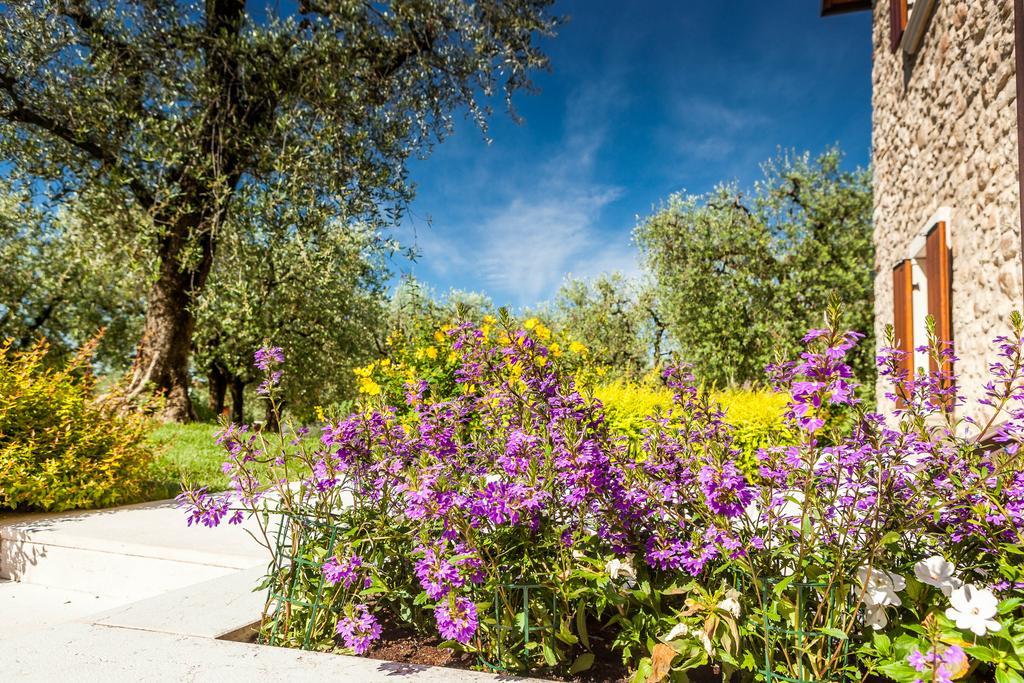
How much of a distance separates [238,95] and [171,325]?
→ 3589mm

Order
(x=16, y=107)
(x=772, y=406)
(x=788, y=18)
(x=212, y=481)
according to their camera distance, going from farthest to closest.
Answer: (x=788, y=18)
(x=16, y=107)
(x=772, y=406)
(x=212, y=481)

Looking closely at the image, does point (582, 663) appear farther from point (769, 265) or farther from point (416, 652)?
point (769, 265)

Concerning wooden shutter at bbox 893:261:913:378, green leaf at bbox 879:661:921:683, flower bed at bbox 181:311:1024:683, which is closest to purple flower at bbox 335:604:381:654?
flower bed at bbox 181:311:1024:683

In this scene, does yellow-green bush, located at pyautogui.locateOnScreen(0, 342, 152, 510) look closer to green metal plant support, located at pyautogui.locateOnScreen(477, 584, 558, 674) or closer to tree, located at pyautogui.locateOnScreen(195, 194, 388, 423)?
tree, located at pyautogui.locateOnScreen(195, 194, 388, 423)

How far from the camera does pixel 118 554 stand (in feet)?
12.0

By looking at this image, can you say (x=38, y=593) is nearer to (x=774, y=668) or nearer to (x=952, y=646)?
(x=774, y=668)

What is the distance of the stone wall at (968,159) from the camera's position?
376 cm

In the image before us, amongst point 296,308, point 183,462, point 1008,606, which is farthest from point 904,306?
point 296,308

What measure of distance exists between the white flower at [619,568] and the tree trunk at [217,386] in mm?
14485

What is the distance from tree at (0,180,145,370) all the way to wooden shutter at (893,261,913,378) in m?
11.6

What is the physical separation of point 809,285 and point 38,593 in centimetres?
1226

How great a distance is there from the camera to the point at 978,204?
13.6ft

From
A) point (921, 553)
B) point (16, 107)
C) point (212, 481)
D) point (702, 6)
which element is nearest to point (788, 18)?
point (702, 6)

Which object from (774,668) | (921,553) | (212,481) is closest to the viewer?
(774,668)
